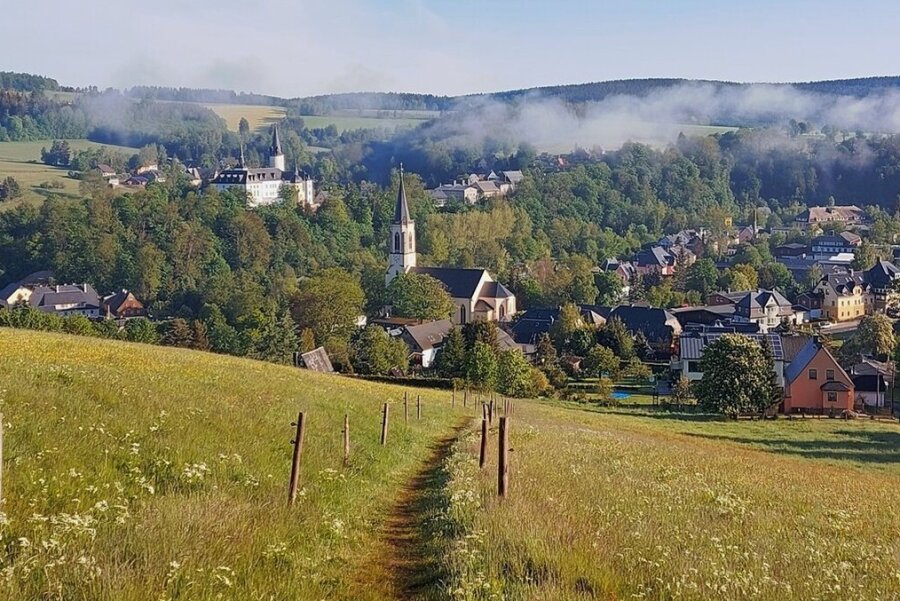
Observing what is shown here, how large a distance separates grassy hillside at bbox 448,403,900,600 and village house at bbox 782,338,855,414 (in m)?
36.3

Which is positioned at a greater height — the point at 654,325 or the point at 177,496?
the point at 654,325

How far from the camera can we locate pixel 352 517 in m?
11.0

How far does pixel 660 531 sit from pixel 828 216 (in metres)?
189

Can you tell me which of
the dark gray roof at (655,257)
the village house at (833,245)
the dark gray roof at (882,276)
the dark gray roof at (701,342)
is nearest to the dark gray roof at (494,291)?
the dark gray roof at (701,342)

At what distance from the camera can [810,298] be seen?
10388 cm

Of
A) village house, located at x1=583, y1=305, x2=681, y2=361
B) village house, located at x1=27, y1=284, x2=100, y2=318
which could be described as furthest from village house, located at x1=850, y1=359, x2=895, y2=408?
village house, located at x1=27, y1=284, x2=100, y2=318

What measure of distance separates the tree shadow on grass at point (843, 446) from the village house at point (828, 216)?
140130 millimetres

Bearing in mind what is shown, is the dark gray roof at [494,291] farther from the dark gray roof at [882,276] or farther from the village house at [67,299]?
the dark gray roof at [882,276]

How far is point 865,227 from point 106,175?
152346 millimetres

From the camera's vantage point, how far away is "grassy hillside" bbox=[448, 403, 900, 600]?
783 cm

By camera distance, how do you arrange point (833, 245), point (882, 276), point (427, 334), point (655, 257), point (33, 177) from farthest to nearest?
1. point (33, 177)
2. point (833, 245)
3. point (655, 257)
4. point (882, 276)
5. point (427, 334)

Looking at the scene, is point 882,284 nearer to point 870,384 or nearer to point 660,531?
point 870,384

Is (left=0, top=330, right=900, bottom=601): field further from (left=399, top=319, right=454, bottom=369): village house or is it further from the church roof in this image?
the church roof

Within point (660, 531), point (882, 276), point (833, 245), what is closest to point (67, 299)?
point (882, 276)
